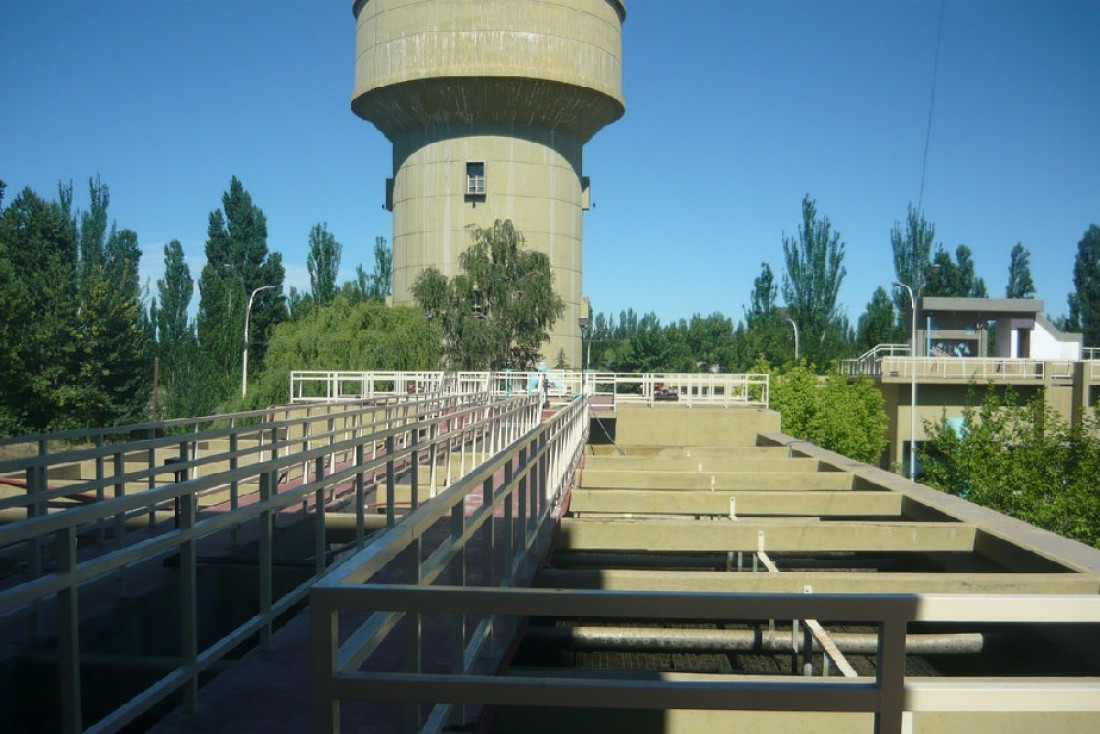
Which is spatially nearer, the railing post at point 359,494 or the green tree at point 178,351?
the railing post at point 359,494

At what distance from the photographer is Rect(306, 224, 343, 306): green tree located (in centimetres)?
6794

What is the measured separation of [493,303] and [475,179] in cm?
948

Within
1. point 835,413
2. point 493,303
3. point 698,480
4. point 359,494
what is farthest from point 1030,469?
point 359,494

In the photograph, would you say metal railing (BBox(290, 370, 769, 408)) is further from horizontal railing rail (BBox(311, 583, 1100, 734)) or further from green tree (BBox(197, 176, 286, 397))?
horizontal railing rail (BBox(311, 583, 1100, 734))

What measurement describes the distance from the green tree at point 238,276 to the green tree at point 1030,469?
38012 mm

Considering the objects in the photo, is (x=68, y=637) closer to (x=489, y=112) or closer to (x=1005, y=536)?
(x=1005, y=536)

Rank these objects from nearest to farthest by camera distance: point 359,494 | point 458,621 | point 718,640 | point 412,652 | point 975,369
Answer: point 412,652 < point 458,621 < point 359,494 < point 718,640 < point 975,369

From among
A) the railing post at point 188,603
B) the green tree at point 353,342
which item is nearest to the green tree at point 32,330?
the green tree at point 353,342

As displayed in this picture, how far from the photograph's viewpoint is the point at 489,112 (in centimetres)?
4884

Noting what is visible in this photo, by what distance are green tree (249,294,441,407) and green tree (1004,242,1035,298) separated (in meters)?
81.2

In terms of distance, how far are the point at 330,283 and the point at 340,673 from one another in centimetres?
6849

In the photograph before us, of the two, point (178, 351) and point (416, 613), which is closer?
point (416, 613)

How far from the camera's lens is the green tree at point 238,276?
182 ft

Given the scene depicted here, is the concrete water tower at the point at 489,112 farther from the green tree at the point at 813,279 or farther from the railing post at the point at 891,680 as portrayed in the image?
the railing post at the point at 891,680
